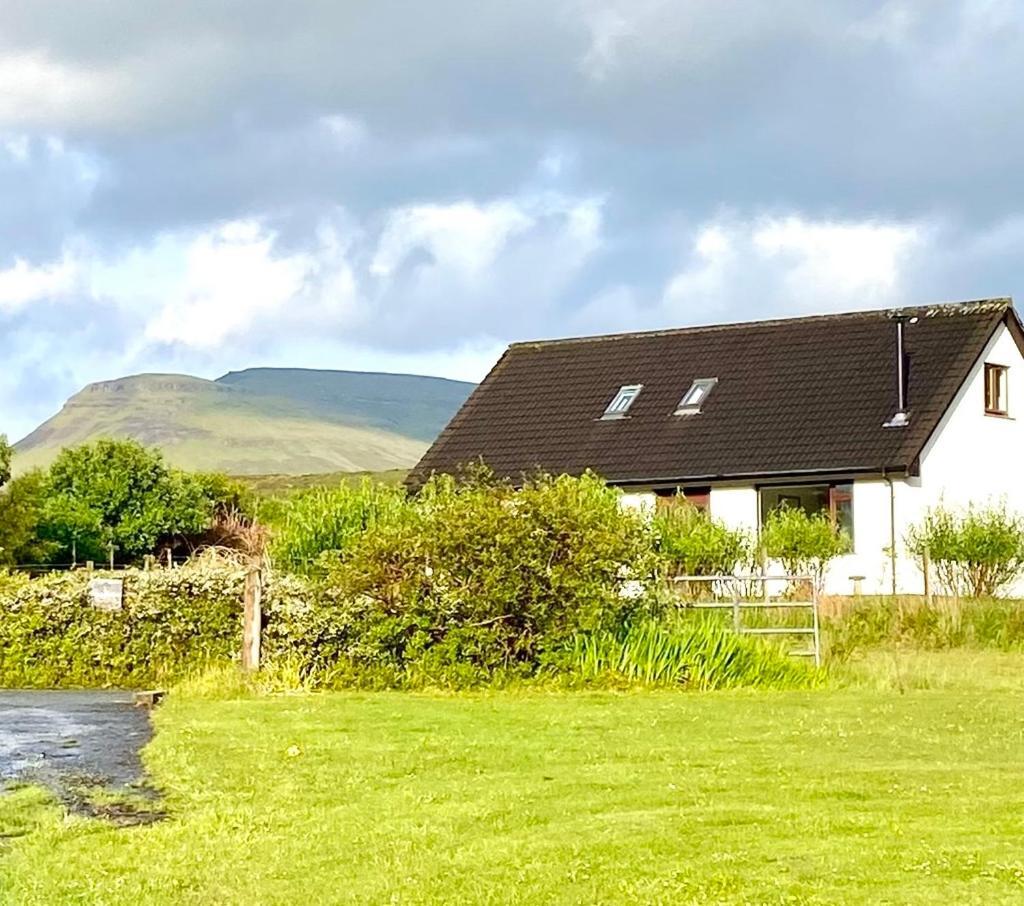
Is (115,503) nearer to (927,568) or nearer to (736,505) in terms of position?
(736,505)

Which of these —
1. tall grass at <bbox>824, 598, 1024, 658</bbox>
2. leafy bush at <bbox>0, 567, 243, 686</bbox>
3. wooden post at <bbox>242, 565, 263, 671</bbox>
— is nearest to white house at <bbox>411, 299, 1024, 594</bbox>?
tall grass at <bbox>824, 598, 1024, 658</bbox>

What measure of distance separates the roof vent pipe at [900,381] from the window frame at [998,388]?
86.4 inches

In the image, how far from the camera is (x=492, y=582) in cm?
2508

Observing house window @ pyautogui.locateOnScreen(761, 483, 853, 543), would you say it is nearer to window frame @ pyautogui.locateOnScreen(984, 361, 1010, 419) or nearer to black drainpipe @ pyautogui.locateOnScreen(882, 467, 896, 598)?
black drainpipe @ pyautogui.locateOnScreen(882, 467, 896, 598)

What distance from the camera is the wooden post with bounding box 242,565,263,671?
84.4 feet

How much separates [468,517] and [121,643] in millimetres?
5848

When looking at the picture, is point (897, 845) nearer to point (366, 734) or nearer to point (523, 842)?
point (523, 842)

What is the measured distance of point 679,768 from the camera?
49.9ft

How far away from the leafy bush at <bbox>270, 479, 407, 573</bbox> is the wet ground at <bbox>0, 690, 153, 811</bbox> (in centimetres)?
937

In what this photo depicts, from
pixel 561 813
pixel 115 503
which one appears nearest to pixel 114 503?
pixel 115 503

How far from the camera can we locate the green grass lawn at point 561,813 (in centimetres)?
1032

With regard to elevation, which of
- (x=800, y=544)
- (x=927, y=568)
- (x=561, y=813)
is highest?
(x=800, y=544)

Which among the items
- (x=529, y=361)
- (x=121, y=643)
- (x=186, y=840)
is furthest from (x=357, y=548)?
(x=529, y=361)

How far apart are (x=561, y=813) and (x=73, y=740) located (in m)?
8.10
